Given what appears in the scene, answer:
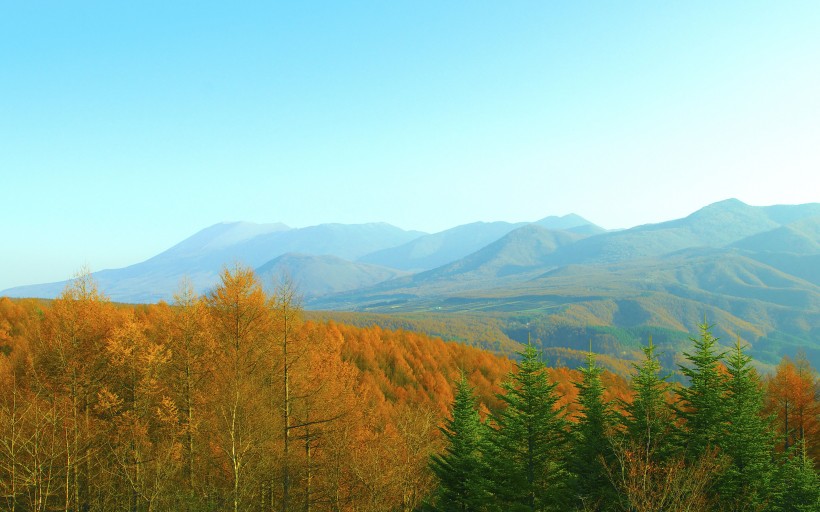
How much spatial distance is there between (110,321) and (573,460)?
2934 cm

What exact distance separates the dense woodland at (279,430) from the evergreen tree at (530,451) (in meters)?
0.08

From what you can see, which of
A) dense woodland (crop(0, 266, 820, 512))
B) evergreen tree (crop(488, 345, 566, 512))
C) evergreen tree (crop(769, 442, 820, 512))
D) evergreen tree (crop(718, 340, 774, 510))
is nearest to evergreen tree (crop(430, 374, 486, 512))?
dense woodland (crop(0, 266, 820, 512))

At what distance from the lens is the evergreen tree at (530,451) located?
26.7 meters

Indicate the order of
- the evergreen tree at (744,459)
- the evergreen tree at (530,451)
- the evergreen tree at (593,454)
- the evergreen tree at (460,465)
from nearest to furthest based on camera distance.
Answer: the evergreen tree at (744,459) → the evergreen tree at (530,451) → the evergreen tree at (593,454) → the evergreen tree at (460,465)

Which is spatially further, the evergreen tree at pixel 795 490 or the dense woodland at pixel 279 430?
the evergreen tree at pixel 795 490

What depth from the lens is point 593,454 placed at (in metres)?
28.5

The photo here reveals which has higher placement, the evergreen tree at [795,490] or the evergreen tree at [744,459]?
the evergreen tree at [744,459]

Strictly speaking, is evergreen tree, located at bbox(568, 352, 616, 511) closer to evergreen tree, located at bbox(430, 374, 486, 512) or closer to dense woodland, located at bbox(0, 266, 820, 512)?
dense woodland, located at bbox(0, 266, 820, 512)

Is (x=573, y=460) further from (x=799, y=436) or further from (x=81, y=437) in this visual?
(x=799, y=436)

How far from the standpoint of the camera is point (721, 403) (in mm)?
26844

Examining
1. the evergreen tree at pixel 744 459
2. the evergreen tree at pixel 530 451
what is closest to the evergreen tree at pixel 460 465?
the evergreen tree at pixel 530 451

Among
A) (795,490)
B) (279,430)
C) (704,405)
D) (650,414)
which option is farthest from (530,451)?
(795,490)

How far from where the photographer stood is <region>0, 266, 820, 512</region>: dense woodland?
85.1 ft

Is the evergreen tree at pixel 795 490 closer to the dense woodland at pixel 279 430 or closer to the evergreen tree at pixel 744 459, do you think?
the dense woodland at pixel 279 430
